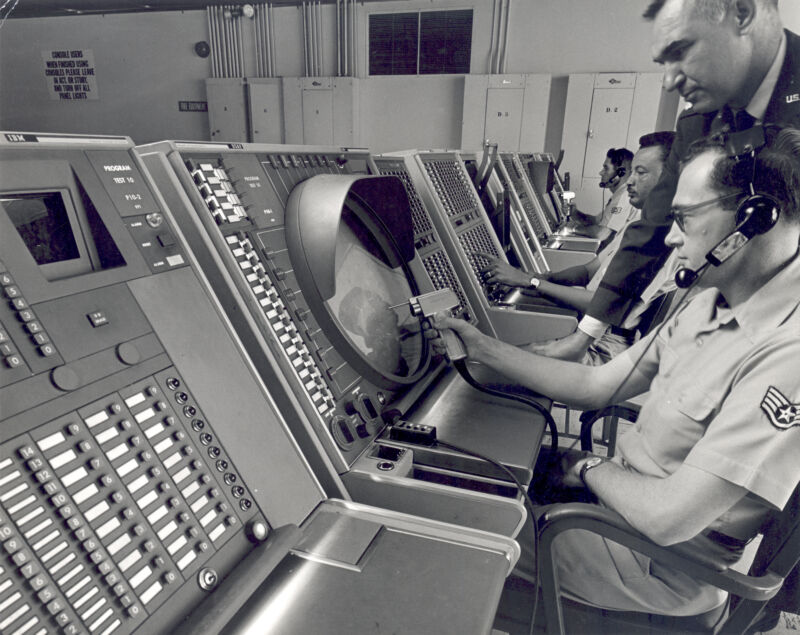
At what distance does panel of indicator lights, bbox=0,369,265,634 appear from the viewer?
0.47 meters

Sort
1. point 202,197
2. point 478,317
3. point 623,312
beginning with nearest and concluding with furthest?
1. point 202,197
2. point 478,317
3. point 623,312

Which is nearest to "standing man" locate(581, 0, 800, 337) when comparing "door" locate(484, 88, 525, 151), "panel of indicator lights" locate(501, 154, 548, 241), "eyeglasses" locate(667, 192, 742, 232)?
"eyeglasses" locate(667, 192, 742, 232)

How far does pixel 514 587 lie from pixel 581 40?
6658 millimetres

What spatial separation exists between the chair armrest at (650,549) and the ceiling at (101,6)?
7570 mm

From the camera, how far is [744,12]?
49.8 inches

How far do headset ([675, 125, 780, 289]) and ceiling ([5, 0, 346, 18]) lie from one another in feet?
23.8

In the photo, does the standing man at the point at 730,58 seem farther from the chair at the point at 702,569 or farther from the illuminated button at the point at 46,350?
the illuminated button at the point at 46,350

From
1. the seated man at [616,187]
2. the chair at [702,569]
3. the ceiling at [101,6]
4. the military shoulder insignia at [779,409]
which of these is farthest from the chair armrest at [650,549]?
the ceiling at [101,6]

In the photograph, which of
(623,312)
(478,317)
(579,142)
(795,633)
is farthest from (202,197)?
(579,142)

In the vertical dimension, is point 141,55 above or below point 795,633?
above

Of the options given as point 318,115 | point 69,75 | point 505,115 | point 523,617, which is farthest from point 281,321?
point 69,75

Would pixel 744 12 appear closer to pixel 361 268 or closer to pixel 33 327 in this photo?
pixel 361 268

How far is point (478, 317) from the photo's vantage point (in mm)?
1729

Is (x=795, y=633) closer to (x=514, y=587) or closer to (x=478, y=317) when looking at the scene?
(x=514, y=587)
